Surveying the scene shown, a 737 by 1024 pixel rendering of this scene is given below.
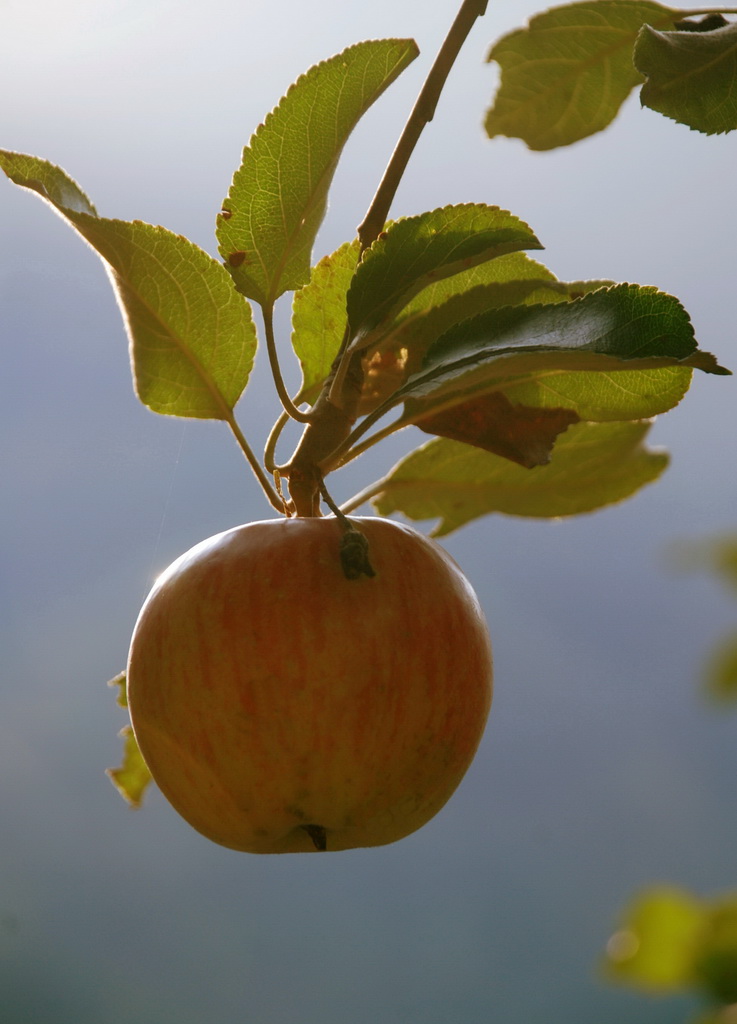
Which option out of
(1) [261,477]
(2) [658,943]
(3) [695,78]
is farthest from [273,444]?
(2) [658,943]

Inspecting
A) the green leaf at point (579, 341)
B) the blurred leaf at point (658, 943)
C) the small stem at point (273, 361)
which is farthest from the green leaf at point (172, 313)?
the blurred leaf at point (658, 943)

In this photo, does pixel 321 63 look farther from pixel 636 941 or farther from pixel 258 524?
pixel 636 941

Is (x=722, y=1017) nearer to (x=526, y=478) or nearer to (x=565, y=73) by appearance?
(x=526, y=478)

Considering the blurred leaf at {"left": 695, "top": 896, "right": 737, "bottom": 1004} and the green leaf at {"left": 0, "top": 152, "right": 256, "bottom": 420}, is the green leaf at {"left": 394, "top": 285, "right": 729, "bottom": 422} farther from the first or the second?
the blurred leaf at {"left": 695, "top": 896, "right": 737, "bottom": 1004}

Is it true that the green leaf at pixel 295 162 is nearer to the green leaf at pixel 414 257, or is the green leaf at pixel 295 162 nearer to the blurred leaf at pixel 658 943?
the green leaf at pixel 414 257

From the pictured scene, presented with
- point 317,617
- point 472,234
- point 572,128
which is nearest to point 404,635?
point 317,617

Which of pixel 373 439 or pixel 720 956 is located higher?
pixel 373 439
